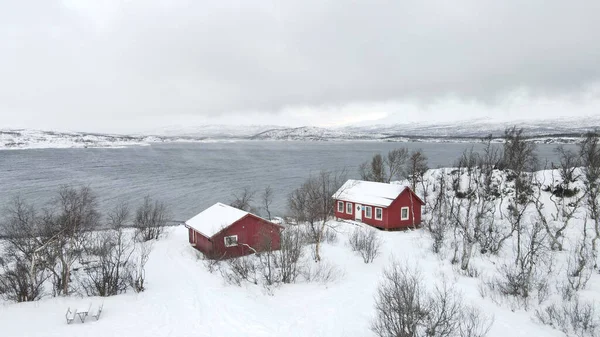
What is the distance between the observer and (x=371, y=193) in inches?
1539

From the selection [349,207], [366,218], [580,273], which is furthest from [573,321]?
[349,207]

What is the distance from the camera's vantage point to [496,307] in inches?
700

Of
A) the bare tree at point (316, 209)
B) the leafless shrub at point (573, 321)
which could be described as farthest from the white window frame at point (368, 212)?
the leafless shrub at point (573, 321)

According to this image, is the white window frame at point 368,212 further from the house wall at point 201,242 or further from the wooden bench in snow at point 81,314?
the wooden bench in snow at point 81,314

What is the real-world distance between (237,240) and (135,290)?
1033 centimetres

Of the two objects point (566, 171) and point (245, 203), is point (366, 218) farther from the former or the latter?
point (566, 171)

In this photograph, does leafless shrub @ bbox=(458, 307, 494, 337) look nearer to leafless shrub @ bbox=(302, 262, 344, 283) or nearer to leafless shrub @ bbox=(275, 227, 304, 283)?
leafless shrub @ bbox=(302, 262, 344, 283)

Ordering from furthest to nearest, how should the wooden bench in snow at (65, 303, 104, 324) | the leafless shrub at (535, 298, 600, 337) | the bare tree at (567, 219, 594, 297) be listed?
the bare tree at (567, 219, 594, 297), the wooden bench in snow at (65, 303, 104, 324), the leafless shrub at (535, 298, 600, 337)

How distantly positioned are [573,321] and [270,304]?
13.1 meters

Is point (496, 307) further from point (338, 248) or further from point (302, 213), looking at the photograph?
point (302, 213)

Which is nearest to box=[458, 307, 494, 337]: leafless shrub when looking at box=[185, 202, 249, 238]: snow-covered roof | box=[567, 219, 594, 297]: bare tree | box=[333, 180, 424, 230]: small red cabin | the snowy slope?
the snowy slope

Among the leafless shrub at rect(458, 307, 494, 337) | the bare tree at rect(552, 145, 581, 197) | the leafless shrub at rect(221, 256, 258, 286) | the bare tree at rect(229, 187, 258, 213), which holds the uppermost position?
the bare tree at rect(552, 145, 581, 197)

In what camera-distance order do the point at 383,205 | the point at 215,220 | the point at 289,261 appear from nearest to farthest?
the point at 289,261
the point at 215,220
the point at 383,205

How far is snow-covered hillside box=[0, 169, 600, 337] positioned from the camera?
1498cm
